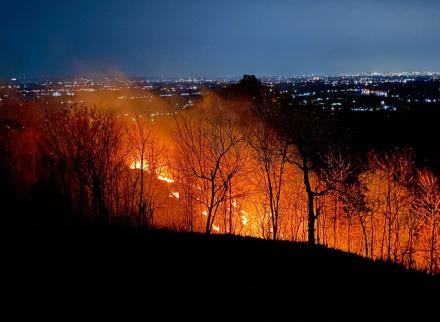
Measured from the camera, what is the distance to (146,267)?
12.6 m

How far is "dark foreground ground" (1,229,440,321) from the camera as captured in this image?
33.3 ft

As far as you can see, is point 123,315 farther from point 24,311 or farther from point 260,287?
point 260,287

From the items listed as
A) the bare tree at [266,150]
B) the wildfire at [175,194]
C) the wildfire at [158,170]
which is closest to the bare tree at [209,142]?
the bare tree at [266,150]

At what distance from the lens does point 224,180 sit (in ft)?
90.1

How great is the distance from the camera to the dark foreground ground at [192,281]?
1015 cm

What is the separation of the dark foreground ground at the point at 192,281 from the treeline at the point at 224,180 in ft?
34.9

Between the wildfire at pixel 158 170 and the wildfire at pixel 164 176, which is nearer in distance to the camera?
the wildfire at pixel 158 170

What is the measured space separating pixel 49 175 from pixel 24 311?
68.9 feet

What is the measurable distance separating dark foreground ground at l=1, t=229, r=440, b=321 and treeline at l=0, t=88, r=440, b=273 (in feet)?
34.9

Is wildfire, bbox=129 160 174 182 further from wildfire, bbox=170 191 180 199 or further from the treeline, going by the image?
wildfire, bbox=170 191 180 199

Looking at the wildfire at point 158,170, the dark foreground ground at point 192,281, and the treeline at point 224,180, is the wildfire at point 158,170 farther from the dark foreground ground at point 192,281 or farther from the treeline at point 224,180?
the dark foreground ground at point 192,281

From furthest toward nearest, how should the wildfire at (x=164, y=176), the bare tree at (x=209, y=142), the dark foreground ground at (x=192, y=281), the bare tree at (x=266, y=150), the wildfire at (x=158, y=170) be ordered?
the wildfire at (x=164, y=176) < the wildfire at (x=158, y=170) < the bare tree at (x=266, y=150) < the bare tree at (x=209, y=142) < the dark foreground ground at (x=192, y=281)

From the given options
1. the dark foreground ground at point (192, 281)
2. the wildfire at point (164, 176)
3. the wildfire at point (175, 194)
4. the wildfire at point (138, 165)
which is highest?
the wildfire at point (138, 165)

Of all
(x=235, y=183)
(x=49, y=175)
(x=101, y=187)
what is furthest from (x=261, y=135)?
(x=49, y=175)
